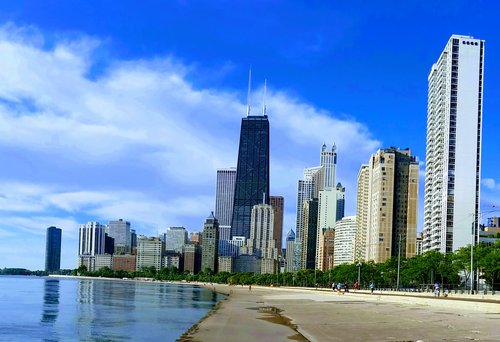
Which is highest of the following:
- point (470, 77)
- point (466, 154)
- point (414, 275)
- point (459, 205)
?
point (470, 77)

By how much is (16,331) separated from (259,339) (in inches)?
908

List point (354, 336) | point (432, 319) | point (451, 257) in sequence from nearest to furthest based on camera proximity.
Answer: point (354, 336) < point (432, 319) < point (451, 257)

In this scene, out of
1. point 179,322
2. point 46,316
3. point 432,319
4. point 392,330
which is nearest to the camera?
point 392,330

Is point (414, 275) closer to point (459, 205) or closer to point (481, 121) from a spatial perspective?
point (459, 205)

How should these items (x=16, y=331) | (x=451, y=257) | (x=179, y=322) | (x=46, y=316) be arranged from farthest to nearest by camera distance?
1. (x=451, y=257)
2. (x=46, y=316)
3. (x=179, y=322)
4. (x=16, y=331)

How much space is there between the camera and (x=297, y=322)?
40.0 m

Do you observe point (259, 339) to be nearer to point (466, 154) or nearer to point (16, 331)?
point (16, 331)

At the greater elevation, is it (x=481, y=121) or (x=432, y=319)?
(x=481, y=121)

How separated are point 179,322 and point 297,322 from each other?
17.1m

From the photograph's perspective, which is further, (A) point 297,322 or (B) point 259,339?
(A) point 297,322

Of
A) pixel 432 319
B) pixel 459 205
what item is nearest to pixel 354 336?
pixel 432 319

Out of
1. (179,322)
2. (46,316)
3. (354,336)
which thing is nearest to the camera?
(354,336)

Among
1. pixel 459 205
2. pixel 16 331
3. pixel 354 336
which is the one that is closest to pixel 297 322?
pixel 354 336

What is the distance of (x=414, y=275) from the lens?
127250mm
